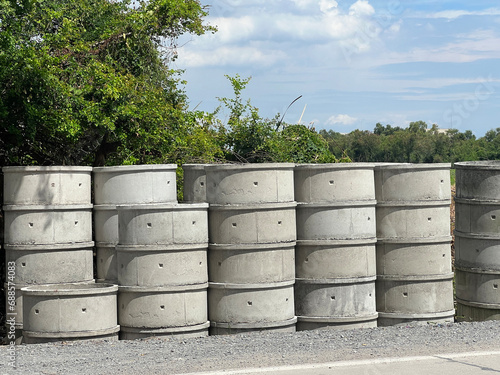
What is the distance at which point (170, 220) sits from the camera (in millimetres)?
10055

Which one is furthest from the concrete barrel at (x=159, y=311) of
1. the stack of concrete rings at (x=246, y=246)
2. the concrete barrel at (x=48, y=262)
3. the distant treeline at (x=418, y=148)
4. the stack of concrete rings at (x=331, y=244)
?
the distant treeline at (x=418, y=148)

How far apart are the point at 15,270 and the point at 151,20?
689 cm

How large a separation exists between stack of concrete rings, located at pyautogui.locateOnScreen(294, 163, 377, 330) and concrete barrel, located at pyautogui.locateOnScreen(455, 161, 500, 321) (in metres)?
2.16

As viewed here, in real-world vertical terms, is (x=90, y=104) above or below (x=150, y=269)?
above

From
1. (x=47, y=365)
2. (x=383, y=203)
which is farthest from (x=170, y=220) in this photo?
(x=383, y=203)

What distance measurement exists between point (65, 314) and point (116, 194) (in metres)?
1.94

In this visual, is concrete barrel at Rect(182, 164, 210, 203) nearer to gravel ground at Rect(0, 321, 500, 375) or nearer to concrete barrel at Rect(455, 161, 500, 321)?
gravel ground at Rect(0, 321, 500, 375)

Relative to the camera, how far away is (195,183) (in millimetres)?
10758

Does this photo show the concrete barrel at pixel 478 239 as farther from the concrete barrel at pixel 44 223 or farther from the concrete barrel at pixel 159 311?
the concrete barrel at pixel 44 223

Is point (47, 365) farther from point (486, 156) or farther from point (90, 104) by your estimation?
point (486, 156)

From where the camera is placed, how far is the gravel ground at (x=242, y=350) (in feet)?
26.1

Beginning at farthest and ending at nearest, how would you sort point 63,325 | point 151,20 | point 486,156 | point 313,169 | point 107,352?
1. point 486,156
2. point 151,20
3. point 313,169
4. point 63,325
5. point 107,352

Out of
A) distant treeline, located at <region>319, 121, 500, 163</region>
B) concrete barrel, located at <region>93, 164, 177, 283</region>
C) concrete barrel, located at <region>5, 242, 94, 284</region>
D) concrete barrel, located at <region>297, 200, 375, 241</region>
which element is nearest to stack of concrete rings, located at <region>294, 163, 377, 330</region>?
concrete barrel, located at <region>297, 200, 375, 241</region>

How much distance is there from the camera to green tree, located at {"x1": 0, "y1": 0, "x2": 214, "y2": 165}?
39.9ft
